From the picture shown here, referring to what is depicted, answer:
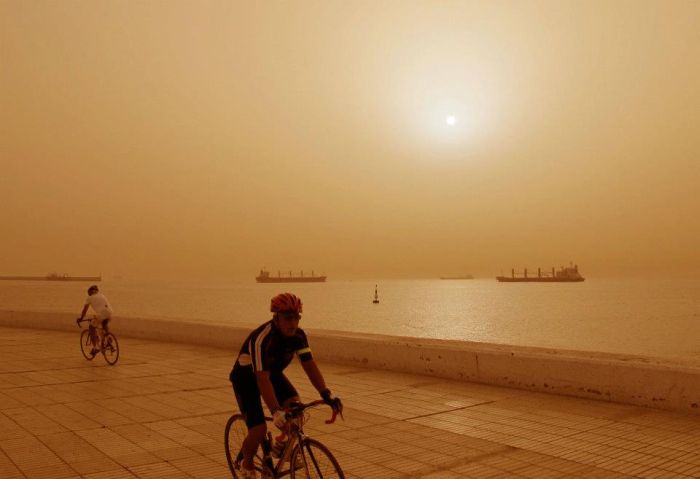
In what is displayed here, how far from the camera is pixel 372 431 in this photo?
733cm

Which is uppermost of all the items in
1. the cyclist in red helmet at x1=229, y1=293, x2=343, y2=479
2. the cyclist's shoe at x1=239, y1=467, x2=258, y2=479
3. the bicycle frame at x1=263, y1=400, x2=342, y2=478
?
the cyclist in red helmet at x1=229, y1=293, x2=343, y2=479

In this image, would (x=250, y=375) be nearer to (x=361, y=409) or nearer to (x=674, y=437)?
(x=361, y=409)

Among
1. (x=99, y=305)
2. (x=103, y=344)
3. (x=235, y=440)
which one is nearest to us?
(x=235, y=440)

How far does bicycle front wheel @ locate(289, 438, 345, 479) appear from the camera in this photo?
168 inches

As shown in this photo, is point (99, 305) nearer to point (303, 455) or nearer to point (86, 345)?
point (86, 345)

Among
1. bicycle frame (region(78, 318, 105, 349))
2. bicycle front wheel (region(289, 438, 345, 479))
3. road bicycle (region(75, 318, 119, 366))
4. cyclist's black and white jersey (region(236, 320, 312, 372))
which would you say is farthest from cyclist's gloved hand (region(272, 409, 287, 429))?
bicycle frame (region(78, 318, 105, 349))

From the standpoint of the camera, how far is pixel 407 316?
10125 centimetres

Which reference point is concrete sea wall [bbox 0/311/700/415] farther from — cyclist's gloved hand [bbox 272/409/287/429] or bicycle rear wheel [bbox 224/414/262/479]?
cyclist's gloved hand [bbox 272/409/287/429]

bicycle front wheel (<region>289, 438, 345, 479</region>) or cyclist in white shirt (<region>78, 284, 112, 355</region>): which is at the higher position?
→ cyclist in white shirt (<region>78, 284, 112, 355</region>)

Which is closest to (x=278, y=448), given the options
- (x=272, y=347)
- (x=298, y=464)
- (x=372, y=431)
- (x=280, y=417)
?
(x=298, y=464)

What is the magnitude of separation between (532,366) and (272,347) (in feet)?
19.1

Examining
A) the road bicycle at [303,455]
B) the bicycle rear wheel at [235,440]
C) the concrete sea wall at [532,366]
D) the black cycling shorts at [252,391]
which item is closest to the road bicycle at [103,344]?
the concrete sea wall at [532,366]

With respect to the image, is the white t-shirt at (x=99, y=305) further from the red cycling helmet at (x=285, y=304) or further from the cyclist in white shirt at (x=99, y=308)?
the red cycling helmet at (x=285, y=304)

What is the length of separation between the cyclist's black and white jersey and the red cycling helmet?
7.3 inches
